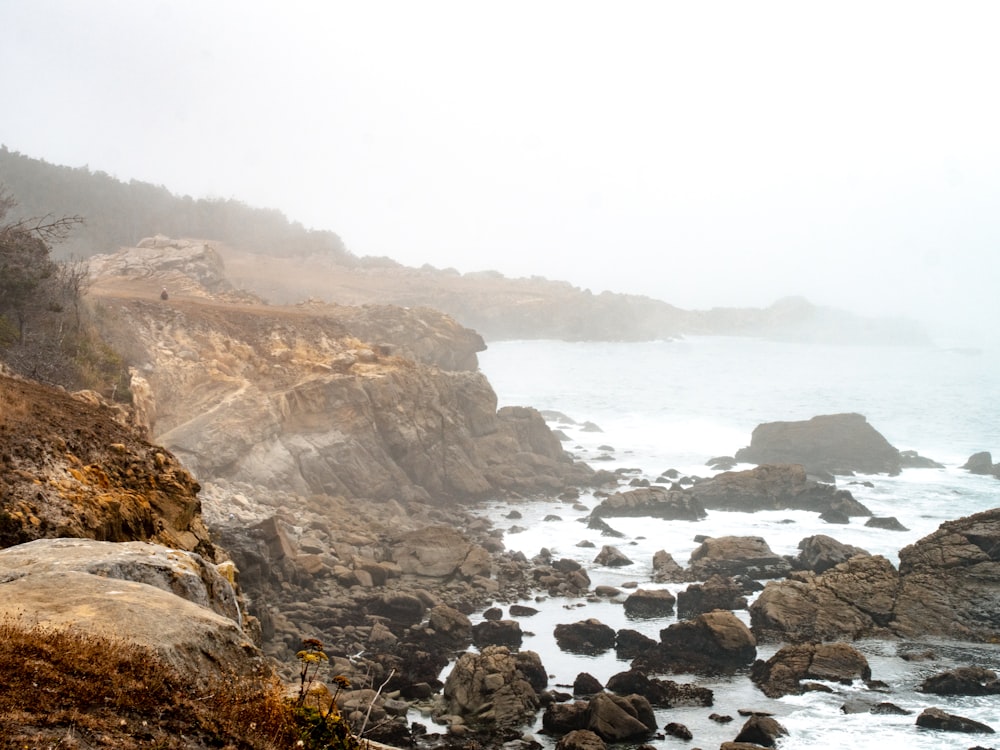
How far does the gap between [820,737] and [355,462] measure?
21.8 meters

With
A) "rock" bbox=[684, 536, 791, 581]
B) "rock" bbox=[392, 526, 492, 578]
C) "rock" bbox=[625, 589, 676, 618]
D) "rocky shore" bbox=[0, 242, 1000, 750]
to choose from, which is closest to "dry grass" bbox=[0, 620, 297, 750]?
"rocky shore" bbox=[0, 242, 1000, 750]

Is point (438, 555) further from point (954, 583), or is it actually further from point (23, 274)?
point (954, 583)

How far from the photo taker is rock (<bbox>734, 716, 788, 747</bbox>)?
14570 mm

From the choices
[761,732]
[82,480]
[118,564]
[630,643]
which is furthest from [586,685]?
[118,564]

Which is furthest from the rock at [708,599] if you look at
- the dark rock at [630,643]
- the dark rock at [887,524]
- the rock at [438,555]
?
the dark rock at [887,524]

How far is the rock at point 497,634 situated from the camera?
63.2 ft

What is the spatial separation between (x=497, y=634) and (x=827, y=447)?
111ft

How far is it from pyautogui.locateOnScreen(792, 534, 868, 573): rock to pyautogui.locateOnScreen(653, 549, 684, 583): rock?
13.5ft

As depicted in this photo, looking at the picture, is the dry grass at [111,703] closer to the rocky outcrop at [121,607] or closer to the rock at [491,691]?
the rocky outcrop at [121,607]

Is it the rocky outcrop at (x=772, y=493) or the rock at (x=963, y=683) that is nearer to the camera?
the rock at (x=963, y=683)

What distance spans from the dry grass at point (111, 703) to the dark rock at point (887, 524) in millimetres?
31737

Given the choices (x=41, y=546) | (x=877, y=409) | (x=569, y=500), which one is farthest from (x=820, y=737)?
(x=877, y=409)

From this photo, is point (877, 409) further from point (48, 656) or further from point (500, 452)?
point (48, 656)

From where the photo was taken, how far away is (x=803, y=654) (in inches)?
711
